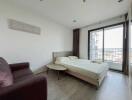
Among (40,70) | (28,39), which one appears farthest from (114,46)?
(28,39)

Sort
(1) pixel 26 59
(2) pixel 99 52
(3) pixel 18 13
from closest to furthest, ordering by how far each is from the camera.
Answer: (3) pixel 18 13
(1) pixel 26 59
(2) pixel 99 52

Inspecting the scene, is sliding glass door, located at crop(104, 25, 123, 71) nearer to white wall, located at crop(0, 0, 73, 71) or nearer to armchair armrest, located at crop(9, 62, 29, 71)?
white wall, located at crop(0, 0, 73, 71)

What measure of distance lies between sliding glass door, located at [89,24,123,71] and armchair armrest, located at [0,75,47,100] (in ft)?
12.6

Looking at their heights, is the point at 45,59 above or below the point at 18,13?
below

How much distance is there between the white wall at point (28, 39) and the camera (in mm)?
2406

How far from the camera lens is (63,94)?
6.15 ft

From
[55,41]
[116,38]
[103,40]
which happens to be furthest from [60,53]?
[116,38]

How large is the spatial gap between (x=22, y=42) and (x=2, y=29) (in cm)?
69

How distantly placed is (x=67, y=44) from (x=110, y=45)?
2461 millimetres

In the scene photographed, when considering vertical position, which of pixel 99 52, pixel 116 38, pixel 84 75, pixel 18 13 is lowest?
pixel 84 75

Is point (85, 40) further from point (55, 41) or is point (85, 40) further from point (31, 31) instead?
point (31, 31)


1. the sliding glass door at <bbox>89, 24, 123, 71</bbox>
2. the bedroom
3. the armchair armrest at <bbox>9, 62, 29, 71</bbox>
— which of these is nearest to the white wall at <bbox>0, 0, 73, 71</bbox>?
the bedroom

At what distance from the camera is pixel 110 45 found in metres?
3.99

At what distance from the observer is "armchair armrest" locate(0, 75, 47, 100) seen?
888mm
